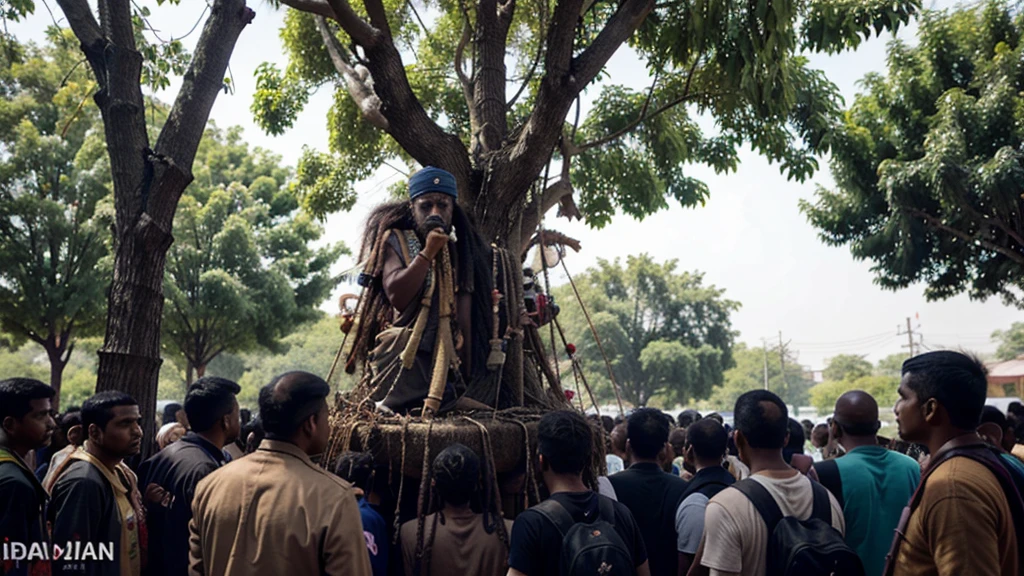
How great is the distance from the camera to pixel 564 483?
3.18 meters

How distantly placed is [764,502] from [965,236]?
509 inches

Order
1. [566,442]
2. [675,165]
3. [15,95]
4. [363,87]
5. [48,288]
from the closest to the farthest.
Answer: [566,442], [363,87], [675,165], [48,288], [15,95]

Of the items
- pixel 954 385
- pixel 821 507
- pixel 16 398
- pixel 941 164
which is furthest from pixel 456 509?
pixel 941 164

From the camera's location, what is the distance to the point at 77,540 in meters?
3.23

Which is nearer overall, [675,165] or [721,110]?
[721,110]

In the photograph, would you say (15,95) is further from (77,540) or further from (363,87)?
(77,540)

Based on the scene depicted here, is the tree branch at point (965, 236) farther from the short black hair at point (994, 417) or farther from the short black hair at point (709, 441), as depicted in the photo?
the short black hair at point (709, 441)

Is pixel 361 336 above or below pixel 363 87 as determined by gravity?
below

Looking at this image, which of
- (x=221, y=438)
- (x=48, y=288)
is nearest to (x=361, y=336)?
(x=221, y=438)

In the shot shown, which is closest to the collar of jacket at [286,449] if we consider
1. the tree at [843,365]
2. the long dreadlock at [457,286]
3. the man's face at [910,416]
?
the man's face at [910,416]

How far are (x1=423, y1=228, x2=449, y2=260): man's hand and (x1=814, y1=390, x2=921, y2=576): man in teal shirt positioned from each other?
2311 mm

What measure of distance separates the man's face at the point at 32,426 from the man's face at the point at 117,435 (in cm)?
20

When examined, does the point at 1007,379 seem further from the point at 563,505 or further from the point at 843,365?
the point at 843,365

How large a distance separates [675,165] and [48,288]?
1165cm
